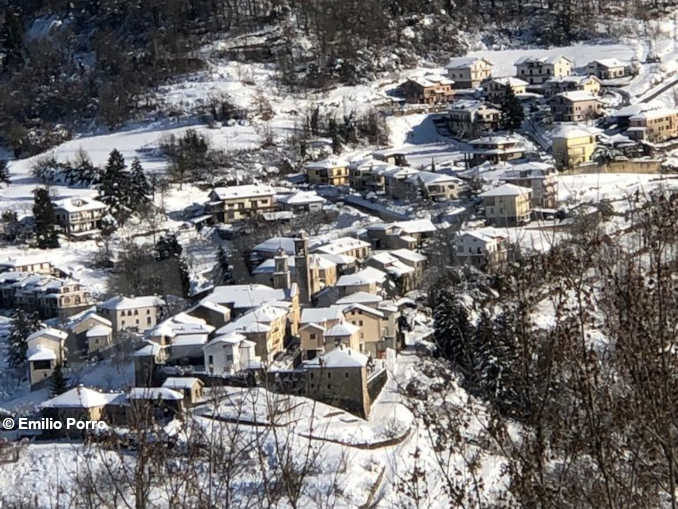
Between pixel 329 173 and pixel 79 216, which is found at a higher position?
pixel 329 173

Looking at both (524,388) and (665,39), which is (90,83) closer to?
(665,39)

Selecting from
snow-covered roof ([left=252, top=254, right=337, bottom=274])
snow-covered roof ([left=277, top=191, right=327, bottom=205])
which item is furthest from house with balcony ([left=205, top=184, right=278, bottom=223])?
snow-covered roof ([left=252, top=254, right=337, bottom=274])

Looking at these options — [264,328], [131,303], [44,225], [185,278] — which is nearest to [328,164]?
[185,278]

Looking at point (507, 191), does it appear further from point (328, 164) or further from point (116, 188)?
point (116, 188)

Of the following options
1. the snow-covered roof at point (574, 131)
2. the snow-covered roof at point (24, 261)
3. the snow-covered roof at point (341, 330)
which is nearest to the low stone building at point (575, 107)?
the snow-covered roof at point (574, 131)

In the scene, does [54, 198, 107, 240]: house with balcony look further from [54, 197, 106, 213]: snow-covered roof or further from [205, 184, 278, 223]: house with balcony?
[205, 184, 278, 223]: house with balcony

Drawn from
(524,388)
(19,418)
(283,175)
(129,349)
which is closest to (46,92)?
(283,175)
